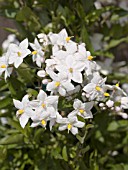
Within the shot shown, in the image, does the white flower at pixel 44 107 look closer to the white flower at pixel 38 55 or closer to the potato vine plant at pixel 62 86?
the potato vine plant at pixel 62 86

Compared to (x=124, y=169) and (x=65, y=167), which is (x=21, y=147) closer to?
(x=65, y=167)

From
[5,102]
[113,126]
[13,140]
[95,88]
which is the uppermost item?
[95,88]

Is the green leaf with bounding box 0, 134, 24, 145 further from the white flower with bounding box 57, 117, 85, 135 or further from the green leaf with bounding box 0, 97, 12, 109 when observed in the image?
the white flower with bounding box 57, 117, 85, 135

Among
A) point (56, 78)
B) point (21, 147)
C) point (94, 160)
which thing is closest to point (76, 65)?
point (56, 78)

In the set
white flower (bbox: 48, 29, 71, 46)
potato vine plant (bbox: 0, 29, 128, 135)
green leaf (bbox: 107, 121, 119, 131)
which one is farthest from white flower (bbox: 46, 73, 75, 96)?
green leaf (bbox: 107, 121, 119, 131)

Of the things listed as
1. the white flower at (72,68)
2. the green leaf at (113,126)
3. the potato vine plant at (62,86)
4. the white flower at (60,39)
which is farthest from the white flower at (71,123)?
the green leaf at (113,126)

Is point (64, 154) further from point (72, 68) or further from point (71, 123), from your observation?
point (72, 68)

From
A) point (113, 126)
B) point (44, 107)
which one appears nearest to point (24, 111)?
point (44, 107)
